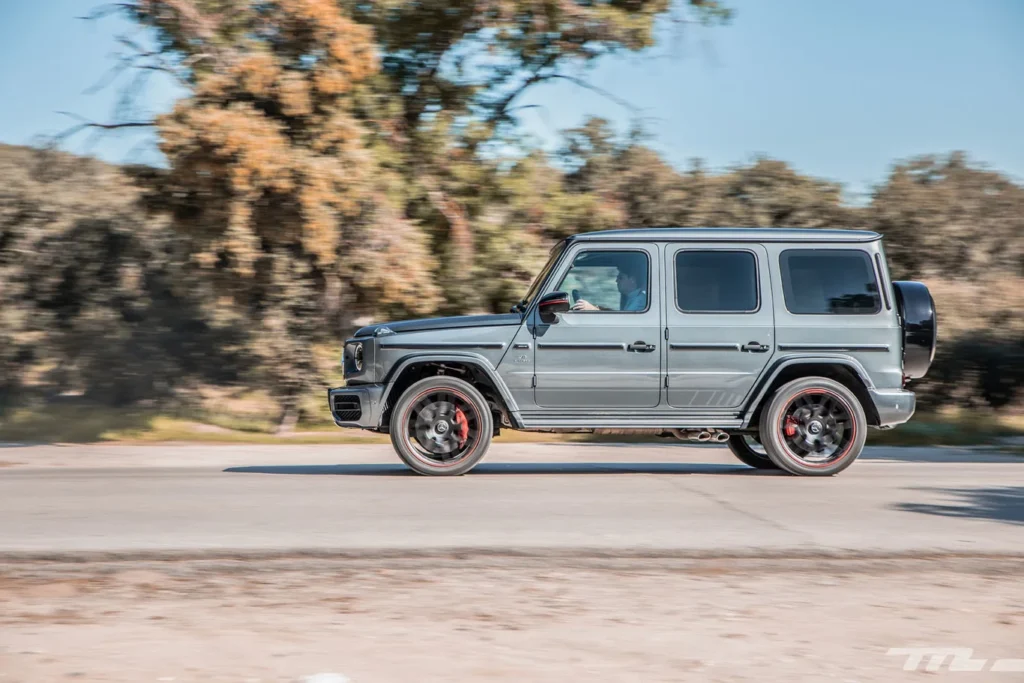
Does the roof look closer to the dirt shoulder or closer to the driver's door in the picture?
the driver's door

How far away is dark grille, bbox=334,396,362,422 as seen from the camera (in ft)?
31.8

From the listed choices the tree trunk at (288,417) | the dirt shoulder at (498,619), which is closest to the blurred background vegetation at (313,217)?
the tree trunk at (288,417)

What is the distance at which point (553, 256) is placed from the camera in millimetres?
10125

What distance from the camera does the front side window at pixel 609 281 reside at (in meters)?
9.77

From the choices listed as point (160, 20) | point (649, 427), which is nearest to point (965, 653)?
point (649, 427)

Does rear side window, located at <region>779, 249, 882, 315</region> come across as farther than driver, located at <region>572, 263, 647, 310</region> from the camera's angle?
Yes

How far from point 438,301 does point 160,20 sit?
17.2 feet

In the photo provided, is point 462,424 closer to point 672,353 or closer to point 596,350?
point 596,350

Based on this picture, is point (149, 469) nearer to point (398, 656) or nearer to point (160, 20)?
point (160, 20)

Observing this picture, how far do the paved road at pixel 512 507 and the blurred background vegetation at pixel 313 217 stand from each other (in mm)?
3300

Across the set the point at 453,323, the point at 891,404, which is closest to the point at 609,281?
the point at 453,323

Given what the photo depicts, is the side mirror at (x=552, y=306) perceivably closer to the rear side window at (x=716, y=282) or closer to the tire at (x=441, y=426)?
the tire at (x=441, y=426)

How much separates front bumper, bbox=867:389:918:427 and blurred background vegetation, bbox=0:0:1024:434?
6686 millimetres

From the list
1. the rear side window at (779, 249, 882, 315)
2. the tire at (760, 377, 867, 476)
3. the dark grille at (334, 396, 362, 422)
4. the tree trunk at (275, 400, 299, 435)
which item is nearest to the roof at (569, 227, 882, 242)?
the rear side window at (779, 249, 882, 315)
